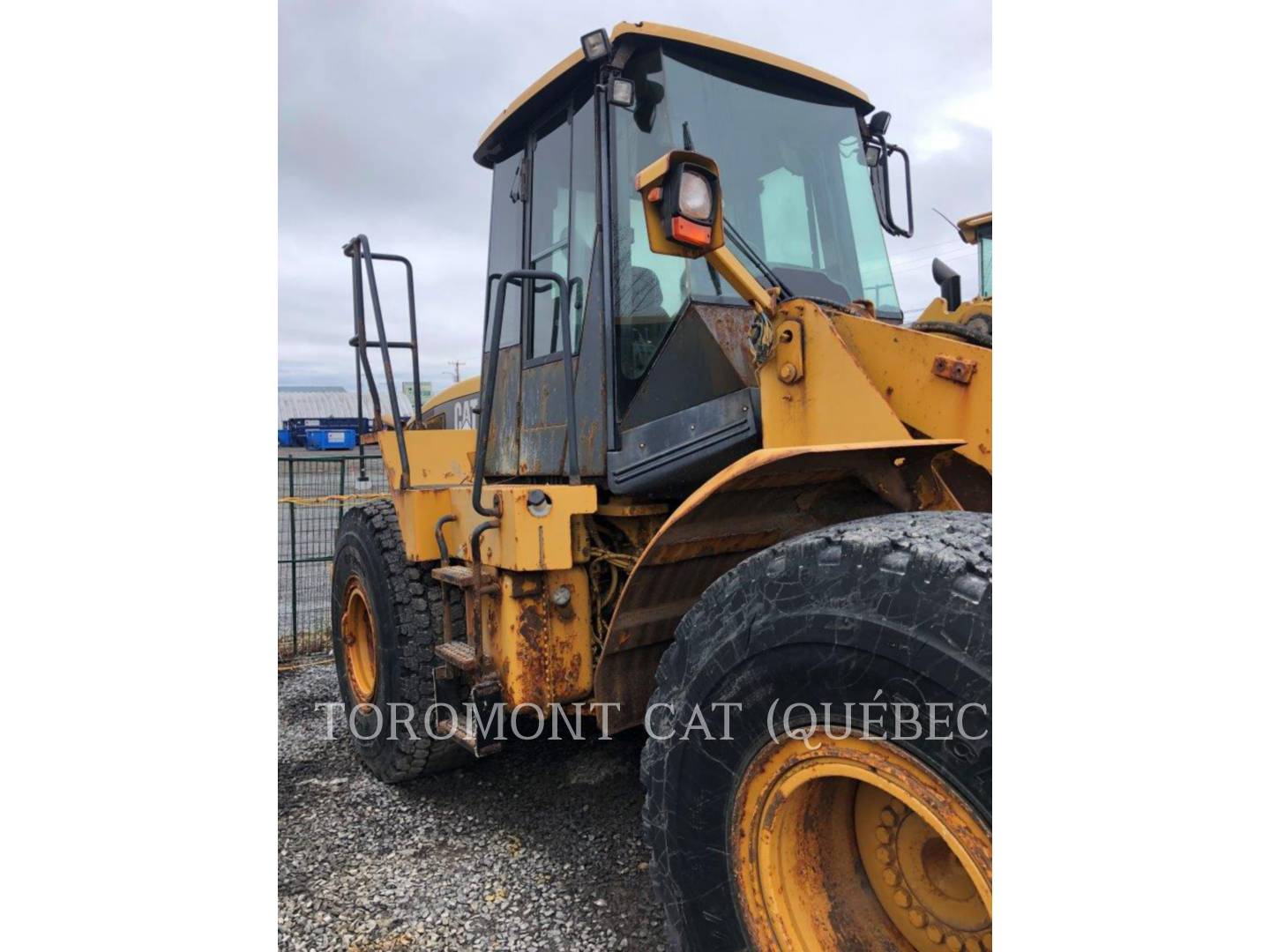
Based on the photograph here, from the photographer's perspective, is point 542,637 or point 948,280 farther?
point 948,280

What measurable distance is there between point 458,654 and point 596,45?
7.59 ft

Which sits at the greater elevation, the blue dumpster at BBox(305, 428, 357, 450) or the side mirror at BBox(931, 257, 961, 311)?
the blue dumpster at BBox(305, 428, 357, 450)

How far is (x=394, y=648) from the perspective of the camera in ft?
12.2

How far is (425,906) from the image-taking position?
9.12 ft

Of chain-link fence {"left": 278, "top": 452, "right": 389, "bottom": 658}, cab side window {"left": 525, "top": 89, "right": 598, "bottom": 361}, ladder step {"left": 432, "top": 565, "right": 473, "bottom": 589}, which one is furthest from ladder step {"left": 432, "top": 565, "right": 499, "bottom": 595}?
chain-link fence {"left": 278, "top": 452, "right": 389, "bottom": 658}

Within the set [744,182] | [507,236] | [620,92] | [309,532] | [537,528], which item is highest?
[620,92]

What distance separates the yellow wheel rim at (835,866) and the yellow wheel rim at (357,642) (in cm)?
310

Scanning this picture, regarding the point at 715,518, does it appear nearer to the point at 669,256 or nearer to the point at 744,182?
the point at 669,256

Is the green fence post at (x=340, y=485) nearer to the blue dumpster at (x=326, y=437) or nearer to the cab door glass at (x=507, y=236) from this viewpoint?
the cab door glass at (x=507, y=236)

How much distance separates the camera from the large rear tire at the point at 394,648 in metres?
3.65

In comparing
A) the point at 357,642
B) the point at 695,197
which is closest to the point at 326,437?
the point at 357,642

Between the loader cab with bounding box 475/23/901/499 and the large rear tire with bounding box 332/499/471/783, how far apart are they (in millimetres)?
946

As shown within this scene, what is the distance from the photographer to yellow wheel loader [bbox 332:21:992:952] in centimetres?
156

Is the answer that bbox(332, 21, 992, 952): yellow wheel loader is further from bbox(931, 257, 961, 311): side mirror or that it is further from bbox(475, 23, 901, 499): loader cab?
bbox(931, 257, 961, 311): side mirror
